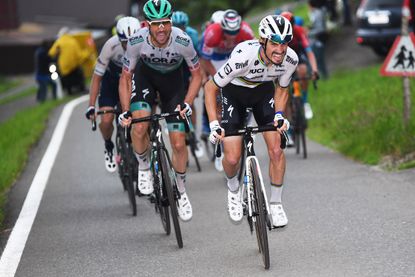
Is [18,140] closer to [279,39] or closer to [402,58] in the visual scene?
[402,58]

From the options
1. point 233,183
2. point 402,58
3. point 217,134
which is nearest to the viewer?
point 217,134

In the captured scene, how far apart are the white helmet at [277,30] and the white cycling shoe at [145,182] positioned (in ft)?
7.76

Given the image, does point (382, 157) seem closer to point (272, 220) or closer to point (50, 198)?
point (50, 198)

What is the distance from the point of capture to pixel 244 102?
8.70 metres

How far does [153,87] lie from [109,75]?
1664 mm

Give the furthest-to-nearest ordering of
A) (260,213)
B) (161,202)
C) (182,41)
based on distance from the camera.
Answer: (182,41) → (161,202) → (260,213)

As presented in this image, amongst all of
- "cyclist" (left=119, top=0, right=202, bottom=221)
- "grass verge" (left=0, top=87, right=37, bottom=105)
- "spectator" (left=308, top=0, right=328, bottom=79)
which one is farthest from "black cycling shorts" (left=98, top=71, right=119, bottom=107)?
"grass verge" (left=0, top=87, right=37, bottom=105)

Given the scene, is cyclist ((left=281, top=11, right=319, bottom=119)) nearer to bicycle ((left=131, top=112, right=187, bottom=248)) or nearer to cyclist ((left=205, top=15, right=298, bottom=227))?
bicycle ((left=131, top=112, right=187, bottom=248))

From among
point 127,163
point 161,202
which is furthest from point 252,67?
point 127,163

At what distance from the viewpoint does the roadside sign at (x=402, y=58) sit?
1258 centimetres

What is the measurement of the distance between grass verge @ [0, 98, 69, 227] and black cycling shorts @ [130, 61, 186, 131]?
1911 mm

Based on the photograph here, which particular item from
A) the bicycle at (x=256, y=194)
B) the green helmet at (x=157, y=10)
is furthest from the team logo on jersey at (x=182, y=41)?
the bicycle at (x=256, y=194)

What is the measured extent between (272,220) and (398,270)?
4.11 feet

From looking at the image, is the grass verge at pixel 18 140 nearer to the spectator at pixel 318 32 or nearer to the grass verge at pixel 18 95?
the grass verge at pixel 18 95
